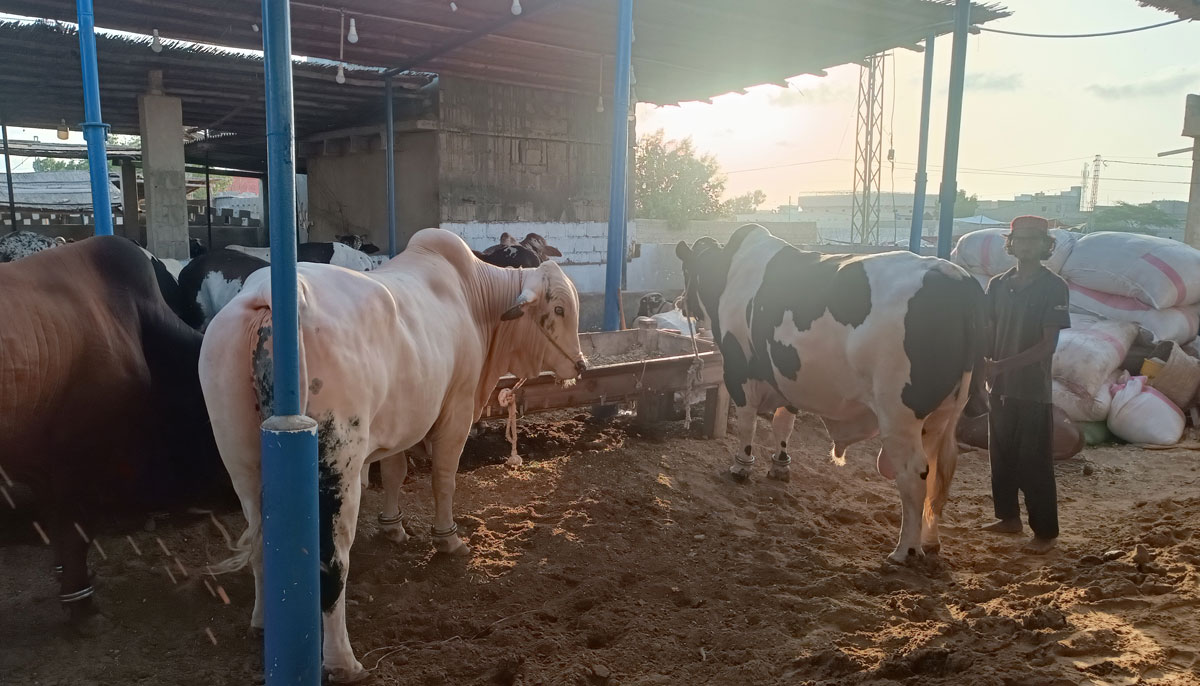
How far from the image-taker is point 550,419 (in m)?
6.96

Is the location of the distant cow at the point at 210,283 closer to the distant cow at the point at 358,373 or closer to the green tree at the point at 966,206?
the distant cow at the point at 358,373

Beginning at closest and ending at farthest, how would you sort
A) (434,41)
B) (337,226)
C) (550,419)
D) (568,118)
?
(550,419), (434,41), (568,118), (337,226)

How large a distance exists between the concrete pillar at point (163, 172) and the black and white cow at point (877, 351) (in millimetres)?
8396

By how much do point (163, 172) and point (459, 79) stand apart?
14.5ft

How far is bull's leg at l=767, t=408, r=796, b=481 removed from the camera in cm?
568

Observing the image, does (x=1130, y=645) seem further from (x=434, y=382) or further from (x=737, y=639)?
(x=434, y=382)

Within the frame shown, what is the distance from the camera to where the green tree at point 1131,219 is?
3222 centimetres

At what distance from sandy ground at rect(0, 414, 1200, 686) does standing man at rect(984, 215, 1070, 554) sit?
0.33 meters

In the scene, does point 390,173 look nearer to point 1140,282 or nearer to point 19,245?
point 19,245

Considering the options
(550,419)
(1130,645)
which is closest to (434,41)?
(550,419)

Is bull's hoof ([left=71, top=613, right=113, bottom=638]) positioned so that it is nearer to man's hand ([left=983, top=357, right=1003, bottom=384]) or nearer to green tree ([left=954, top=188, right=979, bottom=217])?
man's hand ([left=983, top=357, right=1003, bottom=384])

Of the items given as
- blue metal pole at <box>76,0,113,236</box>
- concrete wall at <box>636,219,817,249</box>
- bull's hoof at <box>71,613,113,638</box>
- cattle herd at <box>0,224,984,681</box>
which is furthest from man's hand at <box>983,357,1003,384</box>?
concrete wall at <box>636,219,817,249</box>

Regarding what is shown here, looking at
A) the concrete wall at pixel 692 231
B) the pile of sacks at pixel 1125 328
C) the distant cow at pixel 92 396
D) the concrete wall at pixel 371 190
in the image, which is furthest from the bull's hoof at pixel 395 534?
the concrete wall at pixel 692 231

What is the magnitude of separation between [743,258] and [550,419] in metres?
2.41
